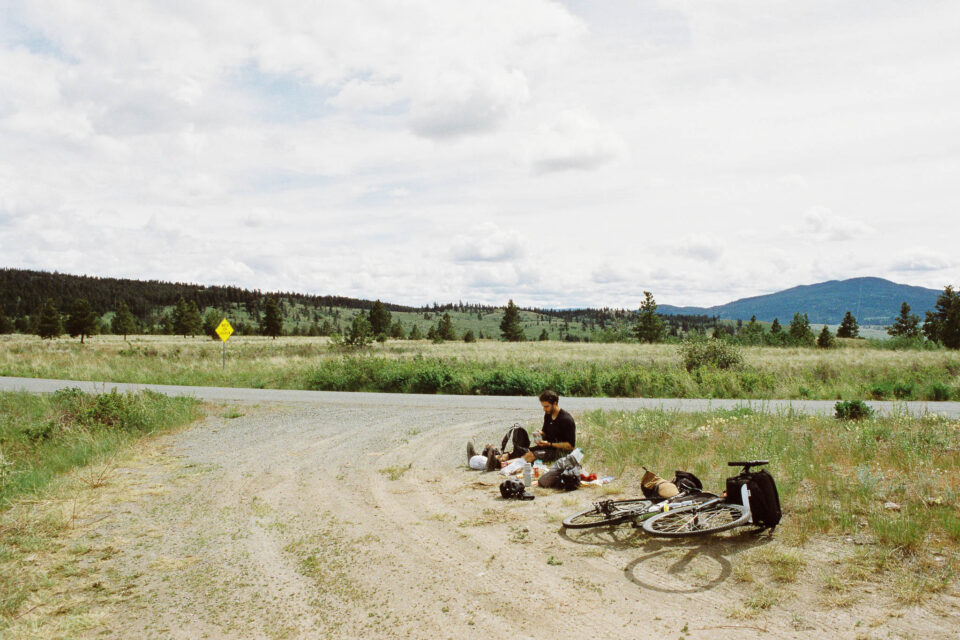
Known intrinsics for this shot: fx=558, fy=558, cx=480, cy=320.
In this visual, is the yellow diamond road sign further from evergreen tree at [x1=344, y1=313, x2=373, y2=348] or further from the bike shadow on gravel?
the bike shadow on gravel

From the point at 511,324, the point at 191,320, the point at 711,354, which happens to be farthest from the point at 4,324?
the point at 711,354

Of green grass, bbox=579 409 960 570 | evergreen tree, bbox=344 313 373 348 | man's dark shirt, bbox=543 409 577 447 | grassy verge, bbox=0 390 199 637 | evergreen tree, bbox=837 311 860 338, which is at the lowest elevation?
grassy verge, bbox=0 390 199 637

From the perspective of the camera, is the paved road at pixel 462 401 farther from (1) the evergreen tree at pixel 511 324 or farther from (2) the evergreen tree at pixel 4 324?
(2) the evergreen tree at pixel 4 324

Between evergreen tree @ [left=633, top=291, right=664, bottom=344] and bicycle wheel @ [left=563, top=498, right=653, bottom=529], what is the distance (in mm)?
66988

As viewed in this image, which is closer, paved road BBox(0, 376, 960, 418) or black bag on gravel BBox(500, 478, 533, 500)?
black bag on gravel BBox(500, 478, 533, 500)

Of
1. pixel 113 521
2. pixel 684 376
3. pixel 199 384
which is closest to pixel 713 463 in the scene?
pixel 113 521

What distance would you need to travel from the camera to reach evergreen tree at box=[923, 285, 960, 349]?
61.1 m

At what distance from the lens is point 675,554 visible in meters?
5.56

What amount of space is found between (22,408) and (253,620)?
1601 cm

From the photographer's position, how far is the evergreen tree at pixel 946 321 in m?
61.1

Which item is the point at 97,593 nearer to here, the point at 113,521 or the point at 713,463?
the point at 113,521

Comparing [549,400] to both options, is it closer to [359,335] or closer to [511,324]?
[359,335]

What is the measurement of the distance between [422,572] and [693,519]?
2922mm

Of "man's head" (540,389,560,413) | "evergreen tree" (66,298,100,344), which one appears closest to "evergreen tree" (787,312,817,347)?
"man's head" (540,389,560,413)
